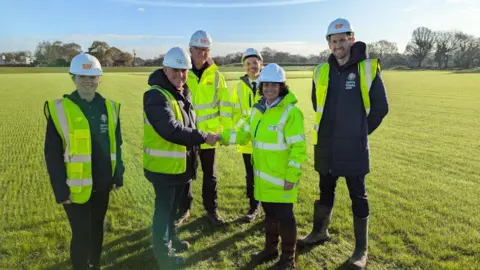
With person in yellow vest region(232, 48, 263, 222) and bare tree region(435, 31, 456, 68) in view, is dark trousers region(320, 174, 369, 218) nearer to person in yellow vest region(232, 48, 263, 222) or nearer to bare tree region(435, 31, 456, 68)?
person in yellow vest region(232, 48, 263, 222)

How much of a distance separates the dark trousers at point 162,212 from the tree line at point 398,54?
79560 mm

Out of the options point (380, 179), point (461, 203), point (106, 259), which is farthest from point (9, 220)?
point (461, 203)

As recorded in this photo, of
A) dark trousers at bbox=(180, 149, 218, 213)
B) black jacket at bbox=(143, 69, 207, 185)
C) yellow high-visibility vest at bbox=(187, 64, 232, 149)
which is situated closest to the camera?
black jacket at bbox=(143, 69, 207, 185)

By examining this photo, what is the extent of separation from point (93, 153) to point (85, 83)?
69 centimetres

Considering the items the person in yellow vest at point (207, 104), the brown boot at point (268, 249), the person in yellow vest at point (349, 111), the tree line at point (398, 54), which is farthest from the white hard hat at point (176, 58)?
the tree line at point (398, 54)

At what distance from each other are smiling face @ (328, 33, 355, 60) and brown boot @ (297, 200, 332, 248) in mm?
2005

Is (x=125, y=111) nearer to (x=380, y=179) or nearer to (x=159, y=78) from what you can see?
(x=380, y=179)

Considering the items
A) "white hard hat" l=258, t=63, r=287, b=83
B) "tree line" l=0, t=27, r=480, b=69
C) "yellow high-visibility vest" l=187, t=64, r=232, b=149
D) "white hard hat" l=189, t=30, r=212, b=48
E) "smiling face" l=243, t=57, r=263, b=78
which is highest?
"tree line" l=0, t=27, r=480, b=69

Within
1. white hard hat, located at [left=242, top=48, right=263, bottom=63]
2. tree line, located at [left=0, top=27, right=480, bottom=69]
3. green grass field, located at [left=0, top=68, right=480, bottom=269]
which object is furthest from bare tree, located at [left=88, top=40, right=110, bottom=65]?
white hard hat, located at [left=242, top=48, right=263, bottom=63]

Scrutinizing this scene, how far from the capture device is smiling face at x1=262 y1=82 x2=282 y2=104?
3.89m

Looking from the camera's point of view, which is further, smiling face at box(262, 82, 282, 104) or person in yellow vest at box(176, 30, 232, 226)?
person in yellow vest at box(176, 30, 232, 226)

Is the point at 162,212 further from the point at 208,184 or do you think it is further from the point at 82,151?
the point at 208,184

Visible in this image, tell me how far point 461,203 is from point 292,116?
4264 millimetres

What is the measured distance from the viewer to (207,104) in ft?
17.0
